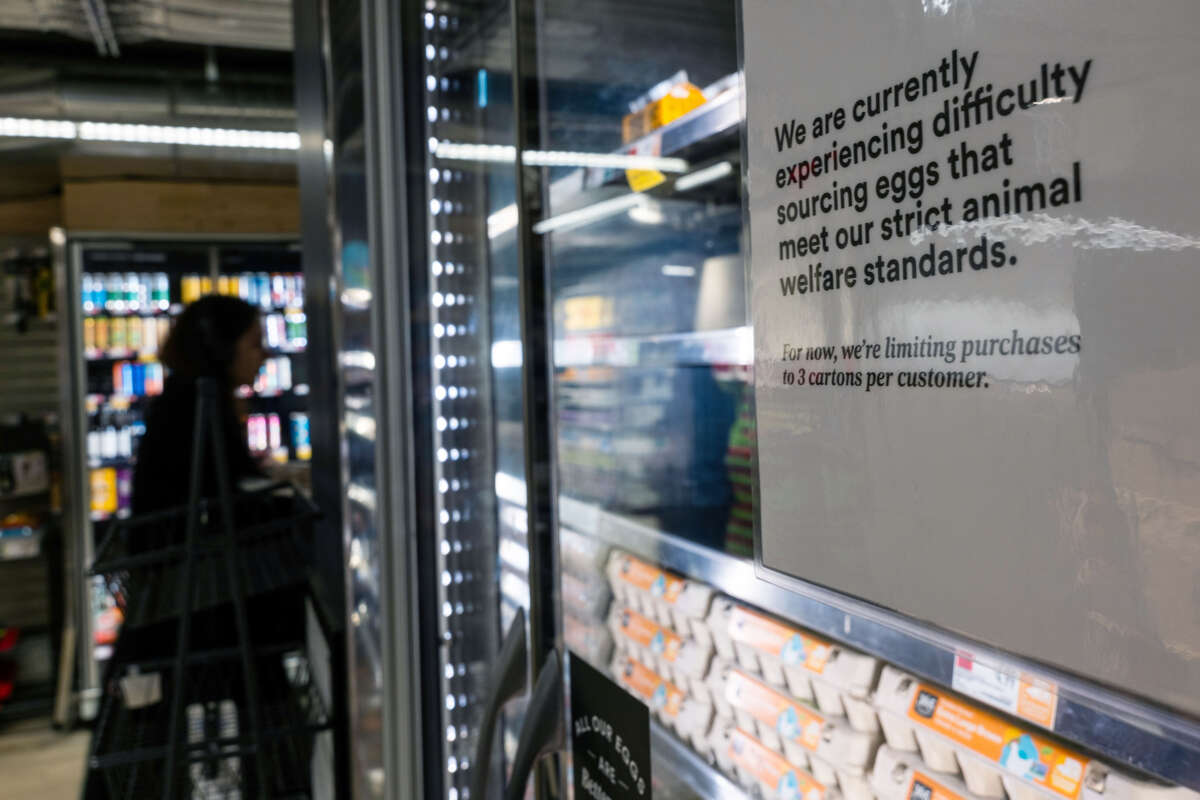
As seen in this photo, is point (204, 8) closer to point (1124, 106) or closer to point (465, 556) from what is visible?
point (465, 556)

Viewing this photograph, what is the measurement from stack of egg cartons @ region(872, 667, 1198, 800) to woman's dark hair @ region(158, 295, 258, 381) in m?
3.33

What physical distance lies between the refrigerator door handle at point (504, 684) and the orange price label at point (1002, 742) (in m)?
0.44

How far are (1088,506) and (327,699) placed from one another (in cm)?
181

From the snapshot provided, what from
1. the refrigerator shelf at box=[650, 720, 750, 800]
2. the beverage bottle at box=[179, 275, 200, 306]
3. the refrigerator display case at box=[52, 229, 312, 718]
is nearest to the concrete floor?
the refrigerator display case at box=[52, 229, 312, 718]

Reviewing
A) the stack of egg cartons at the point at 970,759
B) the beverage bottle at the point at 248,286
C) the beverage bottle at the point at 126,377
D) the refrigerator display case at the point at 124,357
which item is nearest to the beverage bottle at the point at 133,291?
the refrigerator display case at the point at 124,357

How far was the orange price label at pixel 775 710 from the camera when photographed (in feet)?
3.48

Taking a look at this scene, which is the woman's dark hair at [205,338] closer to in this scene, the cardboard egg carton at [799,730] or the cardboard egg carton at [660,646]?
the cardboard egg carton at [660,646]

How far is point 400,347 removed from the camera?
5.57 feet

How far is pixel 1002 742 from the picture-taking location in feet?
2.55

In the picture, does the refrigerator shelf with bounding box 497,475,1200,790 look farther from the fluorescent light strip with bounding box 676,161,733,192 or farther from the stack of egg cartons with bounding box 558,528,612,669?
the fluorescent light strip with bounding box 676,161,733,192

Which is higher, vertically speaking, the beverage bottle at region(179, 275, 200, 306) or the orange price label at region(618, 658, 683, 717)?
the beverage bottle at region(179, 275, 200, 306)

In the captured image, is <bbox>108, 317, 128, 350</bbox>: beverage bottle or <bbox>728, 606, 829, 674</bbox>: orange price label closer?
<bbox>728, 606, 829, 674</bbox>: orange price label

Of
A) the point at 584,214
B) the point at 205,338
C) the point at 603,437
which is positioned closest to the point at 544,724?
the point at 584,214

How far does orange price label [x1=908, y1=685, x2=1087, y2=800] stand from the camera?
71cm
